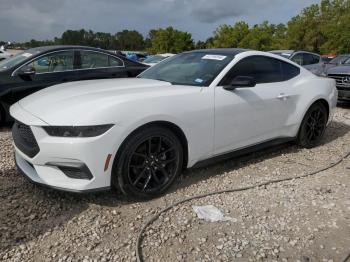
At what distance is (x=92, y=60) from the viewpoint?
6891mm

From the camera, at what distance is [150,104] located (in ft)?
11.1

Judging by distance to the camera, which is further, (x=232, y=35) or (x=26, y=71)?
(x=232, y=35)

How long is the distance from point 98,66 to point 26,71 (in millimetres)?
1339

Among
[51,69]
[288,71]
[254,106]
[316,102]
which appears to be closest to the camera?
[254,106]

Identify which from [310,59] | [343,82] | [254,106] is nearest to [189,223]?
[254,106]

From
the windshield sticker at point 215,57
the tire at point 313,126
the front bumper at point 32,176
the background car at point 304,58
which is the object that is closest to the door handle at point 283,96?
the tire at point 313,126

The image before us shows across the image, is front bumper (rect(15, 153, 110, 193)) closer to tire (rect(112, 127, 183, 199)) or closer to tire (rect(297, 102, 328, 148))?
tire (rect(112, 127, 183, 199))

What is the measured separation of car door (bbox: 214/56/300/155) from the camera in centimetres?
396

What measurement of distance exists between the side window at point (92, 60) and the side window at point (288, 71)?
354 centimetres

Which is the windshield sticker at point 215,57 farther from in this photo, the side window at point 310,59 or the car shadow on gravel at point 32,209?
the side window at point 310,59

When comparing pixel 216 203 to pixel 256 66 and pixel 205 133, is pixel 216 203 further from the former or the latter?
pixel 256 66

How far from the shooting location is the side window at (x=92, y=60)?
6.77 meters

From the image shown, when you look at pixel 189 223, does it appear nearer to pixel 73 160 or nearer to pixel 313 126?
pixel 73 160

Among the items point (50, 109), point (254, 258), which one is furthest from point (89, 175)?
point (254, 258)
